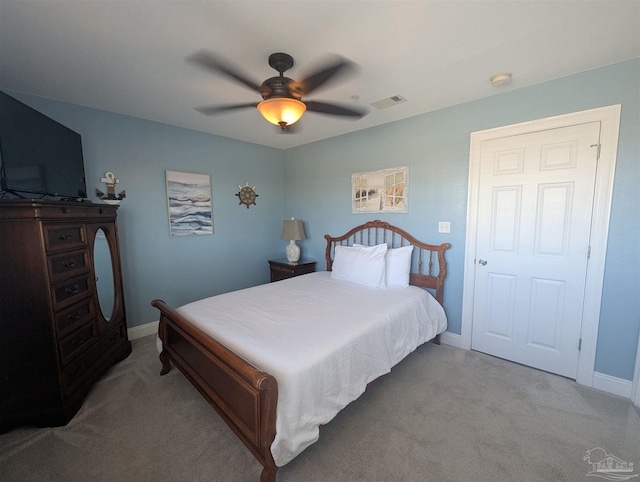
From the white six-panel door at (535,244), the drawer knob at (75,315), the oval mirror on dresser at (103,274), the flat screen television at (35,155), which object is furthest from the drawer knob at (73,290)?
the white six-panel door at (535,244)

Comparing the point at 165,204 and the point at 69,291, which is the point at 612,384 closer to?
the point at 69,291

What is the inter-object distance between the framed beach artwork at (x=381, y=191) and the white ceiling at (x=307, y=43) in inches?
36.5

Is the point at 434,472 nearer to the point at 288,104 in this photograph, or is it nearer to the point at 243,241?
the point at 288,104

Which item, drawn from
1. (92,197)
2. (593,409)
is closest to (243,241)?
(92,197)

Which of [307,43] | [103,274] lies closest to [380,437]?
[307,43]

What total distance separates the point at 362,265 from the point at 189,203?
7.66ft

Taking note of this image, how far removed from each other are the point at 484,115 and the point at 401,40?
1.36 metres

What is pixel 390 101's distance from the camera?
2562 millimetres

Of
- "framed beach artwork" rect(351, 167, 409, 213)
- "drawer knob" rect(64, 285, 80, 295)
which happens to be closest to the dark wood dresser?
"drawer knob" rect(64, 285, 80, 295)

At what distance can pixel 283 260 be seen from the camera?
4.25 m

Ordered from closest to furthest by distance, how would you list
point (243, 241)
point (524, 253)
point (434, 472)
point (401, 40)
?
point (434, 472)
point (401, 40)
point (524, 253)
point (243, 241)

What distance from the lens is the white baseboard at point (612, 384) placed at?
204 cm

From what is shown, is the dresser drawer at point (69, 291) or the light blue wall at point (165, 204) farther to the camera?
the light blue wall at point (165, 204)

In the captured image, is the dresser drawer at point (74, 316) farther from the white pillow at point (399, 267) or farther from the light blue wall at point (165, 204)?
the white pillow at point (399, 267)
